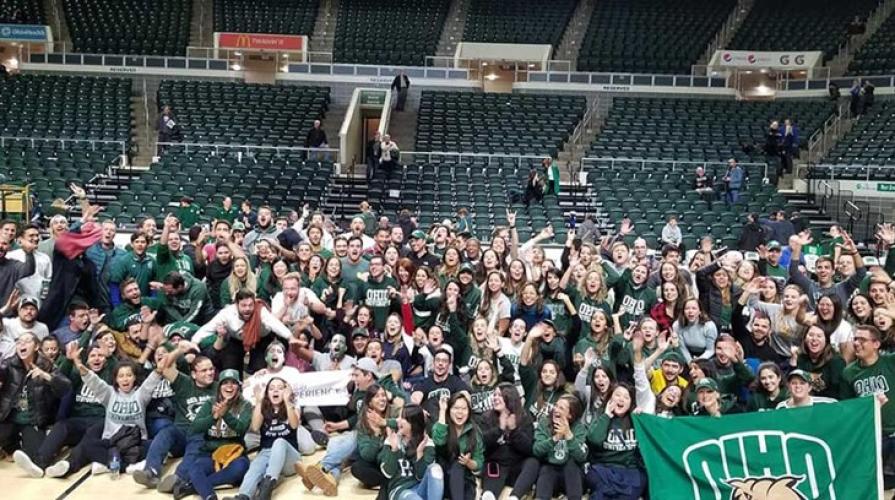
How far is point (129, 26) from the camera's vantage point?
29.3m

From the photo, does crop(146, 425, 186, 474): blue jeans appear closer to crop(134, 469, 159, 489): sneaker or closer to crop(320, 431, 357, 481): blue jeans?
crop(134, 469, 159, 489): sneaker

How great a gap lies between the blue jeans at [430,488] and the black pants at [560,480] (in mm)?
818

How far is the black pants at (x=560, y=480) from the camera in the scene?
7.54 metres

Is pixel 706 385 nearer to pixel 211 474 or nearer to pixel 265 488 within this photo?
pixel 265 488

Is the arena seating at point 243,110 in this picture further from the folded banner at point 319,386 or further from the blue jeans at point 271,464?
the blue jeans at point 271,464

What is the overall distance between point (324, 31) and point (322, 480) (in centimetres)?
2459

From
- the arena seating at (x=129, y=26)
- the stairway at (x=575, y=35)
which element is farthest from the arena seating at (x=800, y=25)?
the arena seating at (x=129, y=26)

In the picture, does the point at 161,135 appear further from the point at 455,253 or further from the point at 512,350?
the point at 512,350

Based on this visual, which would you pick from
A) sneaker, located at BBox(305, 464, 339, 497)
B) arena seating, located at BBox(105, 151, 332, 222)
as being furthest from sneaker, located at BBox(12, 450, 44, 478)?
arena seating, located at BBox(105, 151, 332, 222)

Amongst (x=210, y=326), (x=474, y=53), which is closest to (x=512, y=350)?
(x=210, y=326)

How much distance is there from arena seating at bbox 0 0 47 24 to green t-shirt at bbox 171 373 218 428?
24084 millimetres

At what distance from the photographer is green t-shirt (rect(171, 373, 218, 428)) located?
8125 millimetres

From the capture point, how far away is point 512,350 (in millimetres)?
8812

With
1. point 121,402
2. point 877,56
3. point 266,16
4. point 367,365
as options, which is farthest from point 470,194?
point 266,16
